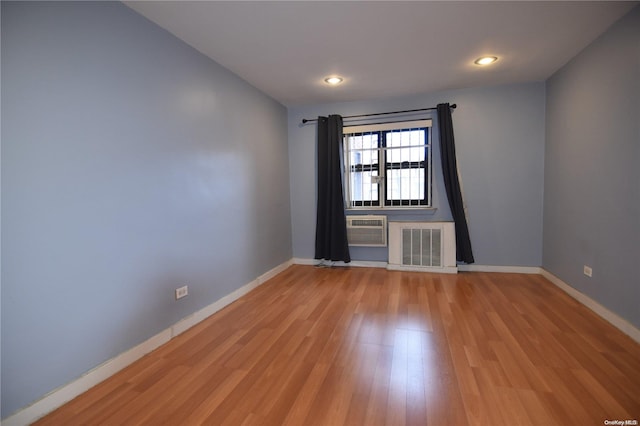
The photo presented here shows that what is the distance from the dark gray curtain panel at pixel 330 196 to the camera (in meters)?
4.12

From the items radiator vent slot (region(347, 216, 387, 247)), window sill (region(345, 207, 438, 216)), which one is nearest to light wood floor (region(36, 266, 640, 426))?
radiator vent slot (region(347, 216, 387, 247))

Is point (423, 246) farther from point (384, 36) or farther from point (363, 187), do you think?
point (384, 36)

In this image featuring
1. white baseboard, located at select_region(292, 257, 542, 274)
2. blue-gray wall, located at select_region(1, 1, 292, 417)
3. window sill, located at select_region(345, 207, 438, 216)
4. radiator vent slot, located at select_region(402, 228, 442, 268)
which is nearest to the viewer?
blue-gray wall, located at select_region(1, 1, 292, 417)

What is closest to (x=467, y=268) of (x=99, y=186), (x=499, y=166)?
(x=499, y=166)

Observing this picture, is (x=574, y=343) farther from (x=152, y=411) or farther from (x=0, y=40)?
(x=0, y=40)

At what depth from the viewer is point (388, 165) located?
411 centimetres

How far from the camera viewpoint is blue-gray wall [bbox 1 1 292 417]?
4.56ft

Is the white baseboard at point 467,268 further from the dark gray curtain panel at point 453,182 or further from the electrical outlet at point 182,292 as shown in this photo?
the electrical outlet at point 182,292

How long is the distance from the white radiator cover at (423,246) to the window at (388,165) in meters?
0.35

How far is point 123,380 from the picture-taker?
1761 mm

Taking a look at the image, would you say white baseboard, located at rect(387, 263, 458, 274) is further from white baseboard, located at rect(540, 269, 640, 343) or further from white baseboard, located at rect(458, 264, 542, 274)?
white baseboard, located at rect(540, 269, 640, 343)

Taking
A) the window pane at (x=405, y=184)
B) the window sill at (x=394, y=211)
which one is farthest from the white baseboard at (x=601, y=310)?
the window pane at (x=405, y=184)

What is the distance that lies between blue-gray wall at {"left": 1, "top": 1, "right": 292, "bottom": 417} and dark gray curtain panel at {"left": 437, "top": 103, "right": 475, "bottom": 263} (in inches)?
110

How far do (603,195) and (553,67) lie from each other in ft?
5.25
